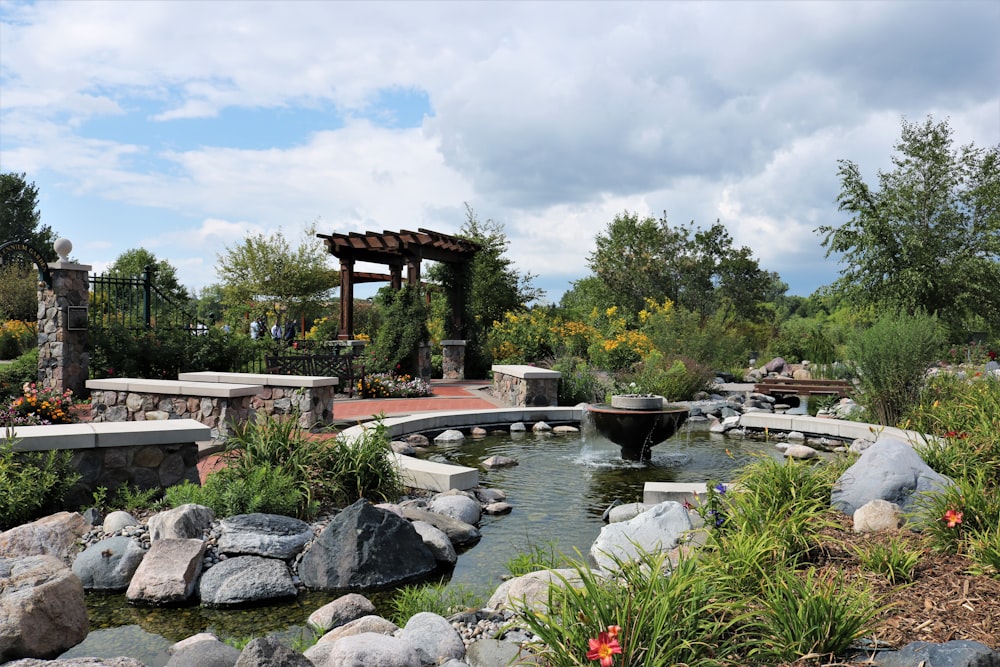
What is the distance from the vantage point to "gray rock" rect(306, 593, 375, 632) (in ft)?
13.4

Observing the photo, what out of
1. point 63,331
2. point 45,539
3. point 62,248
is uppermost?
point 62,248

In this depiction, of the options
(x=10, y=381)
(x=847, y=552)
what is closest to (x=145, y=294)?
(x=10, y=381)

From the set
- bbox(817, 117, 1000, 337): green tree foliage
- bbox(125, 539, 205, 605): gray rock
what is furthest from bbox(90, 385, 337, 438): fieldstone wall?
bbox(817, 117, 1000, 337): green tree foliage

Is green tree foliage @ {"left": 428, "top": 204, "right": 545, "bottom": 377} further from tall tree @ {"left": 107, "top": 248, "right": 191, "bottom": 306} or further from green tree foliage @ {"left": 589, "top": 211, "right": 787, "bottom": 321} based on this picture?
tall tree @ {"left": 107, "top": 248, "right": 191, "bottom": 306}

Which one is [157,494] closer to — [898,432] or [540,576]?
[540,576]

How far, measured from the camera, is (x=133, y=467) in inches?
239

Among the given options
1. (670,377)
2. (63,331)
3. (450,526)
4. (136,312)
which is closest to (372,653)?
(450,526)

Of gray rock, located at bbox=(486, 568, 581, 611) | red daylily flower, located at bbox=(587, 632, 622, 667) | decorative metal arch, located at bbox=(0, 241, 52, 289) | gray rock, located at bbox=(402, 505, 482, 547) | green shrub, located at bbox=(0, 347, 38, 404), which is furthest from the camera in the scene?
decorative metal arch, located at bbox=(0, 241, 52, 289)

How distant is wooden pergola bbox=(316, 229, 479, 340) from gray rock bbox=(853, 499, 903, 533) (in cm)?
1374

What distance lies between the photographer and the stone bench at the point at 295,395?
9523 millimetres

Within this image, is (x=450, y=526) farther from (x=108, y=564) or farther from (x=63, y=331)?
(x=63, y=331)

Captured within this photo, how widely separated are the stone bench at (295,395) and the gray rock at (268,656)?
642 centimetres

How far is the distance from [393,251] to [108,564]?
49.9ft

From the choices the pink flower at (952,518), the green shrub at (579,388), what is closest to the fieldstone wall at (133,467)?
the pink flower at (952,518)
